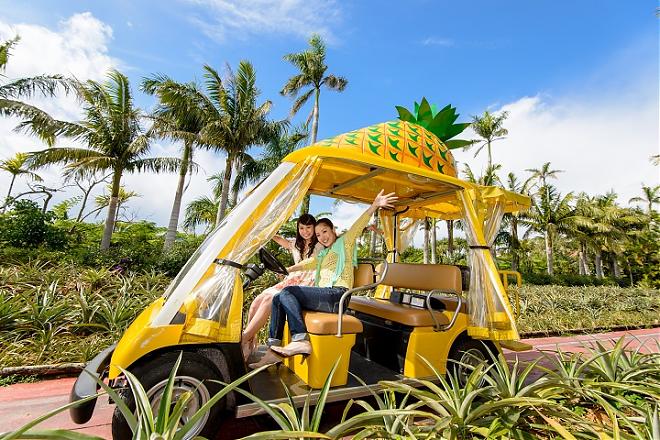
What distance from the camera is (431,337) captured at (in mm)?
3006

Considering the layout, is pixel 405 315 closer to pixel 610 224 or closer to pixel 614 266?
pixel 610 224

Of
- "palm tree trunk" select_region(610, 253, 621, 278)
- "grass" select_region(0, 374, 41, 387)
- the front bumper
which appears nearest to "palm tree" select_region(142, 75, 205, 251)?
"grass" select_region(0, 374, 41, 387)

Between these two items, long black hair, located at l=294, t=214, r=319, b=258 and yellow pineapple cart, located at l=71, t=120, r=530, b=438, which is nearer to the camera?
yellow pineapple cart, located at l=71, t=120, r=530, b=438

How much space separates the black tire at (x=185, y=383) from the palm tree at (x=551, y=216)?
26.4m

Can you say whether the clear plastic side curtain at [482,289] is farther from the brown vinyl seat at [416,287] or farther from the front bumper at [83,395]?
the front bumper at [83,395]

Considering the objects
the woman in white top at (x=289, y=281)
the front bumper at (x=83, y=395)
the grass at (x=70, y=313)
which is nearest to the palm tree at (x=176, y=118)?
the grass at (x=70, y=313)

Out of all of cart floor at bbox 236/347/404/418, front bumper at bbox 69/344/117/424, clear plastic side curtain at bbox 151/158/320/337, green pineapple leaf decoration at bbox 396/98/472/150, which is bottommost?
cart floor at bbox 236/347/404/418

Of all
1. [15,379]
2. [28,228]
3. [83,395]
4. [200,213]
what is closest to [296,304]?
[83,395]

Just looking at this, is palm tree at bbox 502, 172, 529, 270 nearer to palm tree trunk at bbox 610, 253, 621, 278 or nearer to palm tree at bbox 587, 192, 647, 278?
palm tree at bbox 587, 192, 647, 278

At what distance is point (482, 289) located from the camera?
127 inches

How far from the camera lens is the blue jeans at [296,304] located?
271 cm

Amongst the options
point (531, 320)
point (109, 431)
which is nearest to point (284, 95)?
point (531, 320)

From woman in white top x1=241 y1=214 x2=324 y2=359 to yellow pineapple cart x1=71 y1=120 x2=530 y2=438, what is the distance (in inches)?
9.9

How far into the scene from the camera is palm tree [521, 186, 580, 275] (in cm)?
2419
